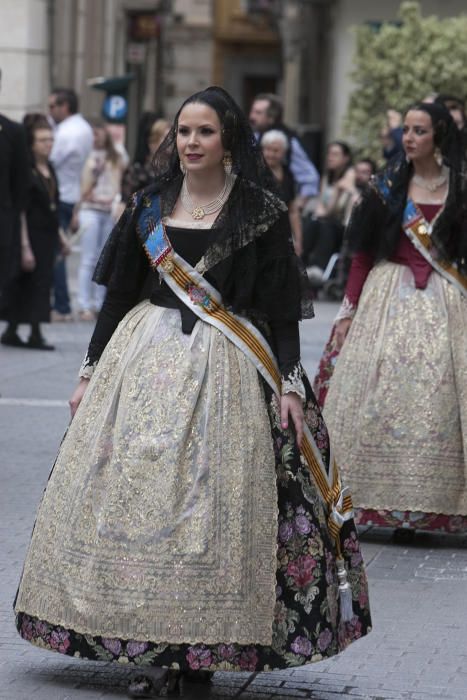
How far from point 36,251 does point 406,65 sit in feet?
36.7

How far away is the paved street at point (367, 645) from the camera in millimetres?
5344

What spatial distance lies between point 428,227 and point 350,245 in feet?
1.20

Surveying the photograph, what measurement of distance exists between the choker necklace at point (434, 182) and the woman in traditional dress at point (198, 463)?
242 centimetres

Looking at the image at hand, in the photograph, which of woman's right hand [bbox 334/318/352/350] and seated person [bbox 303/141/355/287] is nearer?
woman's right hand [bbox 334/318/352/350]

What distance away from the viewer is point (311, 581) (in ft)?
17.0

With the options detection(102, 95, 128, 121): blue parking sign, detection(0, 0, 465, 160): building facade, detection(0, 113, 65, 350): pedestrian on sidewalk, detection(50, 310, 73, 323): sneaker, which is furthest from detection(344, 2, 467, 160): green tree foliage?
detection(0, 113, 65, 350): pedestrian on sidewalk

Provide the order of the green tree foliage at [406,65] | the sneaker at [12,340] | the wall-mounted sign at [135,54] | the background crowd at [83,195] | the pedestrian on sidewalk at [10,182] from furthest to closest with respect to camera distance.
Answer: the wall-mounted sign at [135,54] → the green tree foliage at [406,65] → the sneaker at [12,340] → the background crowd at [83,195] → the pedestrian on sidewalk at [10,182]

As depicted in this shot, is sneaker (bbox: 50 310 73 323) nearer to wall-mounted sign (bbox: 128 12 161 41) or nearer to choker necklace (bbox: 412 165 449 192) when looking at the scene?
choker necklace (bbox: 412 165 449 192)

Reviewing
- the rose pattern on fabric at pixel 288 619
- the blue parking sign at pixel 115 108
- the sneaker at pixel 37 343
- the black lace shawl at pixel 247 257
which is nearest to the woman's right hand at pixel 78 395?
the black lace shawl at pixel 247 257

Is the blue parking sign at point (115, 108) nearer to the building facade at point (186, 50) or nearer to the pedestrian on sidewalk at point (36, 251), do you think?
the building facade at point (186, 50)

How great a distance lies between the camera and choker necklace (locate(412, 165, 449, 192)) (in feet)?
25.3

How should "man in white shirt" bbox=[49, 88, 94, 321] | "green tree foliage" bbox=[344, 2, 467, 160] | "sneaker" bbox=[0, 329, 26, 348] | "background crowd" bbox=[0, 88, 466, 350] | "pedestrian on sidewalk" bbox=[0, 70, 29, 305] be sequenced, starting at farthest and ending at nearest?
"green tree foliage" bbox=[344, 2, 467, 160] < "man in white shirt" bbox=[49, 88, 94, 321] < "sneaker" bbox=[0, 329, 26, 348] < "background crowd" bbox=[0, 88, 466, 350] < "pedestrian on sidewalk" bbox=[0, 70, 29, 305]

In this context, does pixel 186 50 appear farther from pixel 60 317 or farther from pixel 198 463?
pixel 198 463

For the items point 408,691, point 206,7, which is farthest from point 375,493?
point 206,7
